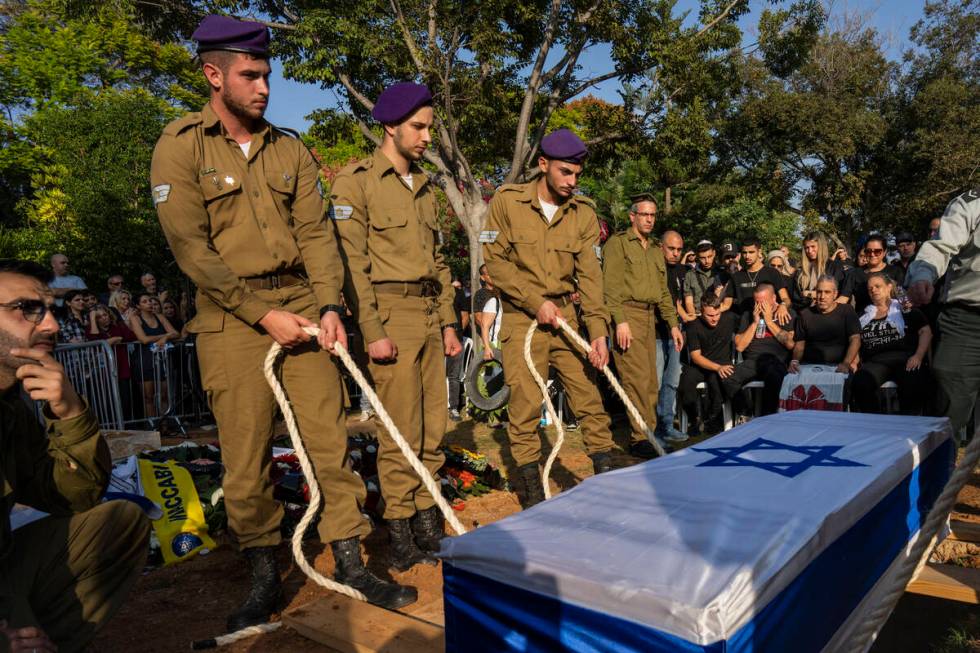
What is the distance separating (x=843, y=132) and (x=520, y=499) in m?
23.7

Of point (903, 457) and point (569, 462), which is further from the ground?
point (903, 457)

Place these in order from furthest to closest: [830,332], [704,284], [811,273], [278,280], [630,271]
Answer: [704,284]
[811,273]
[830,332]
[630,271]
[278,280]

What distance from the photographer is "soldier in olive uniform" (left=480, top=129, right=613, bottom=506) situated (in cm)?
442

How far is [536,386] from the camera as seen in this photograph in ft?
14.6

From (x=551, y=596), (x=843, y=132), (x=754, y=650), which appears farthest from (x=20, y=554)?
(x=843, y=132)

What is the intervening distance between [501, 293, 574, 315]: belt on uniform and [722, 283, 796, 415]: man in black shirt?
330 cm

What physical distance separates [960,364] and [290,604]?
3.80 metres

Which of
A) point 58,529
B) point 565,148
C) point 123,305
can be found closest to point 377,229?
point 565,148

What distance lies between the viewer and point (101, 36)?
24.8m

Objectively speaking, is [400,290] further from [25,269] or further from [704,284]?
[704,284]

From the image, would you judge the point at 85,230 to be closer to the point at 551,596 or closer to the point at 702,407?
the point at 702,407

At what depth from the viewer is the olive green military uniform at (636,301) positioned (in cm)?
605

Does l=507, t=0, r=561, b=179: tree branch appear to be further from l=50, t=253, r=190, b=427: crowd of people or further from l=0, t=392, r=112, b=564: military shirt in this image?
l=0, t=392, r=112, b=564: military shirt

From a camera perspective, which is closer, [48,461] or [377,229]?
[48,461]
